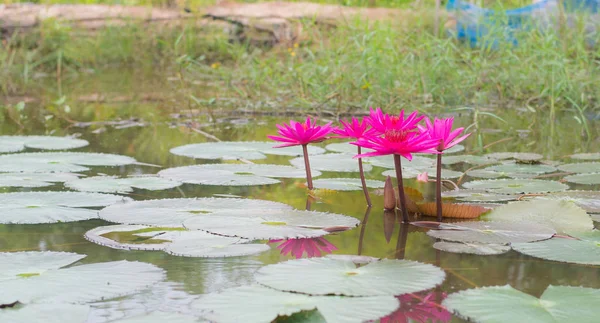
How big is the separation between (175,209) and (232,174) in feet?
1.58

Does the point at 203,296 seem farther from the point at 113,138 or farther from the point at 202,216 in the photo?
the point at 113,138

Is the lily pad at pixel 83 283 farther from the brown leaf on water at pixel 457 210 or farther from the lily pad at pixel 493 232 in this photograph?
the brown leaf on water at pixel 457 210

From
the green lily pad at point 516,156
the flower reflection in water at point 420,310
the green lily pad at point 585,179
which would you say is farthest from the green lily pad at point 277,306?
the green lily pad at point 516,156

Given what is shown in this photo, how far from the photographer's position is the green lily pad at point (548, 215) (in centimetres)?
160

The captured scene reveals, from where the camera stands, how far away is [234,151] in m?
2.67

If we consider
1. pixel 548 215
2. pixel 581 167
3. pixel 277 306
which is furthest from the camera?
pixel 581 167

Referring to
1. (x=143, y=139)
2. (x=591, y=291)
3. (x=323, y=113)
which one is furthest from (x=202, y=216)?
(x=323, y=113)

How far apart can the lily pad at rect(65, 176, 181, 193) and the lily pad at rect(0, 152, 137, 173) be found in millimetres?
205

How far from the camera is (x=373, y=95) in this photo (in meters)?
3.94

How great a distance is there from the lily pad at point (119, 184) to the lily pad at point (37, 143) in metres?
0.67

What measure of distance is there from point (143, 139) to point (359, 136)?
1.64 meters

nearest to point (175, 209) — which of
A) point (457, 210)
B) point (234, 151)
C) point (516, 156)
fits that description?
point (457, 210)

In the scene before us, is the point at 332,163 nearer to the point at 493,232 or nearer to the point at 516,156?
the point at 516,156

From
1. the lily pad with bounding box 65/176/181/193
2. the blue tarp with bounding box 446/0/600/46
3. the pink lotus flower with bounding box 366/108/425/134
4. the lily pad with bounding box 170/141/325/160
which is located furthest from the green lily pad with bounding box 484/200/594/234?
the blue tarp with bounding box 446/0/600/46
